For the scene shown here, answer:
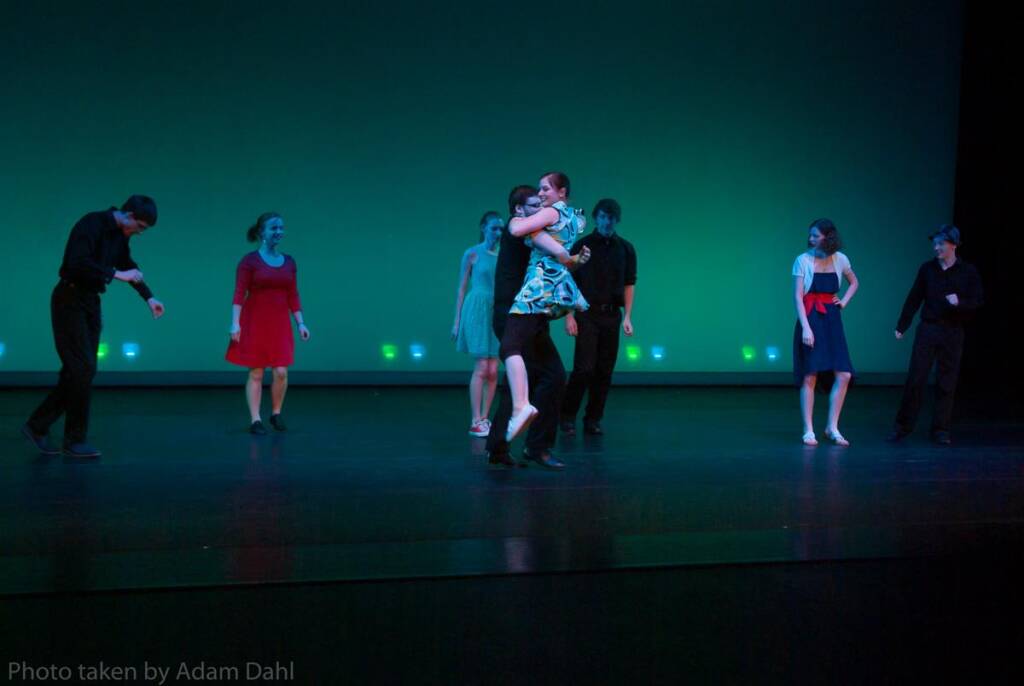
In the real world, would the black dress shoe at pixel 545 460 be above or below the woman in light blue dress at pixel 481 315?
below

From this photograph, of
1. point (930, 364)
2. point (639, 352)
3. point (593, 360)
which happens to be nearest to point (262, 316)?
point (593, 360)

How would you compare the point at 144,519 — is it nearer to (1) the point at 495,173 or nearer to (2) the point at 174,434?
(2) the point at 174,434

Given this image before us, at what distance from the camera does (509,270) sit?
18.6 ft

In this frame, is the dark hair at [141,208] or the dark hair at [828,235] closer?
the dark hair at [141,208]

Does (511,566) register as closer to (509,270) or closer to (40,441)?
(509,270)

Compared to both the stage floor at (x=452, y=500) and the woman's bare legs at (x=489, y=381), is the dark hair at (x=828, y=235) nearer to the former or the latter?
the stage floor at (x=452, y=500)

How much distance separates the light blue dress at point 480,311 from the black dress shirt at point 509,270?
→ 1.37 m

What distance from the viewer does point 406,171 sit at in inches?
424

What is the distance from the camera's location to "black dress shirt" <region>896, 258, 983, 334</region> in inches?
279

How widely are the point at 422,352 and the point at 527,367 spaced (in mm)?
5340

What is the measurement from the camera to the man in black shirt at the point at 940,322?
708cm

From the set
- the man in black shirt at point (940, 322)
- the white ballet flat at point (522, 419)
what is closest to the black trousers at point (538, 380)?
the white ballet flat at point (522, 419)

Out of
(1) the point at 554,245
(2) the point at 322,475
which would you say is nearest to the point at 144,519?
(2) the point at 322,475

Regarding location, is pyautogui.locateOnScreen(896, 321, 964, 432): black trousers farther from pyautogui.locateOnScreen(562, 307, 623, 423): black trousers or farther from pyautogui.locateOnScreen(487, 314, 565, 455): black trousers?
pyautogui.locateOnScreen(487, 314, 565, 455): black trousers
